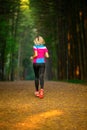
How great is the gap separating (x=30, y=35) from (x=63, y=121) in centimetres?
4395

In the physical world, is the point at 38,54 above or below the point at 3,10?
below

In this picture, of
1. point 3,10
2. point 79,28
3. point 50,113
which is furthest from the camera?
point 3,10

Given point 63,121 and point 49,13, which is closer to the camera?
point 63,121

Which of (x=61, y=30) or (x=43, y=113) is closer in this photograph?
(x=43, y=113)

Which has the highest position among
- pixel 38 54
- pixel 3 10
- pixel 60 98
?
pixel 3 10

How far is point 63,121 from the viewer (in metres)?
6.33

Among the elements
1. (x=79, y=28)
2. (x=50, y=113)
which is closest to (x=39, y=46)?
(x=50, y=113)

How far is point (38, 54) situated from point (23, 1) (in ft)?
67.9

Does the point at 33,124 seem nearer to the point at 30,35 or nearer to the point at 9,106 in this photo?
the point at 9,106

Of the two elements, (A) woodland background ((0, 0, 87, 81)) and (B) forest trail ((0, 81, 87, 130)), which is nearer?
(B) forest trail ((0, 81, 87, 130))

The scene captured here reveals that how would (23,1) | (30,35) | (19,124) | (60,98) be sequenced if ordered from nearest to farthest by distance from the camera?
(19,124), (60,98), (23,1), (30,35)

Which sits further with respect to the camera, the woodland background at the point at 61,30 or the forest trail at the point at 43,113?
the woodland background at the point at 61,30

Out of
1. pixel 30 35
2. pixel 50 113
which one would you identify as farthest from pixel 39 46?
pixel 30 35

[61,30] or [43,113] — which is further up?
[61,30]
